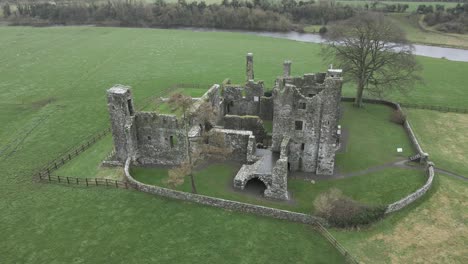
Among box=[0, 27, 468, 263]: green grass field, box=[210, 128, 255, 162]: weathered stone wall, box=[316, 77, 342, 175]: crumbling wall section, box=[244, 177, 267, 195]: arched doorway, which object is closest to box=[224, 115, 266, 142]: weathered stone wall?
box=[210, 128, 255, 162]: weathered stone wall

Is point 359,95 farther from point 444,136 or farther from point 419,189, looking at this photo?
point 419,189

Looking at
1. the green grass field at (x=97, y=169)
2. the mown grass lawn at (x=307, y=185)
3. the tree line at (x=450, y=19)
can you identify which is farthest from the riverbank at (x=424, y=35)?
the mown grass lawn at (x=307, y=185)

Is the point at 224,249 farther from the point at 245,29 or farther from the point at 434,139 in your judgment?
the point at 245,29

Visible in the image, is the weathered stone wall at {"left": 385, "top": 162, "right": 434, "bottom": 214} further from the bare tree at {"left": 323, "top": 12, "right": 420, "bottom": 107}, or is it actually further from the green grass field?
the bare tree at {"left": 323, "top": 12, "right": 420, "bottom": 107}

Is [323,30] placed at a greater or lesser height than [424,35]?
greater

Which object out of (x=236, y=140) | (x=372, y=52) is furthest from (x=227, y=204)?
(x=372, y=52)

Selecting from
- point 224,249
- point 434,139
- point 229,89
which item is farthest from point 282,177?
point 434,139

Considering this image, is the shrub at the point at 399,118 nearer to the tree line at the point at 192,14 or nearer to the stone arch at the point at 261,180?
the stone arch at the point at 261,180
